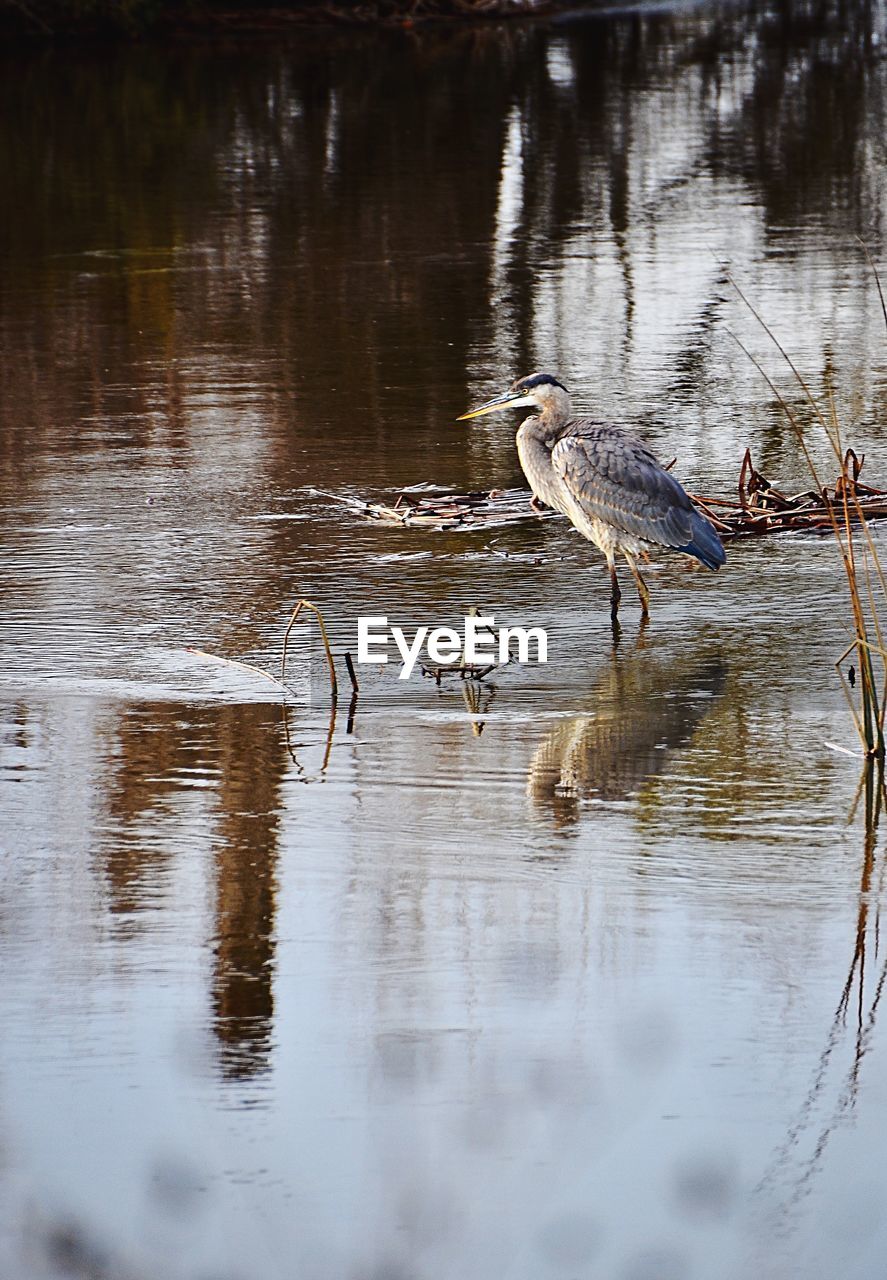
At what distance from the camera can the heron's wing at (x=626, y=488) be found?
27.8ft

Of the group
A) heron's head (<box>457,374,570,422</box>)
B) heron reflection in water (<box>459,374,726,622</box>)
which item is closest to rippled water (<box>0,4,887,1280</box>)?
heron reflection in water (<box>459,374,726,622</box>)

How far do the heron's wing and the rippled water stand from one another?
0.36 metres

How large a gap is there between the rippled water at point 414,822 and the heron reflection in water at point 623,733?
2 cm

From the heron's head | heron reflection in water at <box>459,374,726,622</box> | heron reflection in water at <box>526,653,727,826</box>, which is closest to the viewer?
heron reflection in water at <box>526,653,727,826</box>

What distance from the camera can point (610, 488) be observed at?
8562 millimetres

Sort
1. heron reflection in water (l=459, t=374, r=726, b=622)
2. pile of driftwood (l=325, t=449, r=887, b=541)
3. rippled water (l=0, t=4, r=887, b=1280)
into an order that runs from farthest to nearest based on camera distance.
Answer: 1. pile of driftwood (l=325, t=449, r=887, b=541)
2. heron reflection in water (l=459, t=374, r=726, b=622)
3. rippled water (l=0, t=4, r=887, b=1280)

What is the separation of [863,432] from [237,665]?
4716mm

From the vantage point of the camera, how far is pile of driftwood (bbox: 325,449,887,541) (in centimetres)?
952

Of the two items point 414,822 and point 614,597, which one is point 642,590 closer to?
point 614,597

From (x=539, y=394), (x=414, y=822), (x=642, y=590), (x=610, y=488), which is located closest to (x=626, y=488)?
(x=610, y=488)

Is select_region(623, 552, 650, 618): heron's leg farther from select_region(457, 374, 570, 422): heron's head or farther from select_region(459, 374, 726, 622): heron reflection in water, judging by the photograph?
select_region(457, 374, 570, 422): heron's head

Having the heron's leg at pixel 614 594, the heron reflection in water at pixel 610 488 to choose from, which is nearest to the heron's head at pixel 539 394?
the heron reflection in water at pixel 610 488

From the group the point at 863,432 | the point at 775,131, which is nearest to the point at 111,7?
the point at 775,131

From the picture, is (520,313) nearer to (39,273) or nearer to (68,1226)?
(39,273)
